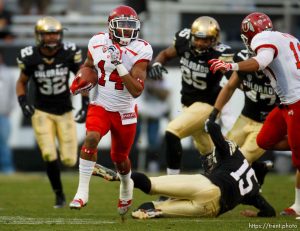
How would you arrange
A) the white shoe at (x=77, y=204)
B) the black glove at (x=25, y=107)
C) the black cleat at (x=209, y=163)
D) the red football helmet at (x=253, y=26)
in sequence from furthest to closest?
1. the black glove at (x=25, y=107)
2. the red football helmet at (x=253, y=26)
3. the black cleat at (x=209, y=163)
4. the white shoe at (x=77, y=204)

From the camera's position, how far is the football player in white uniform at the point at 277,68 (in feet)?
24.1

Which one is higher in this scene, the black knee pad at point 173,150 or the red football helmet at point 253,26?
the red football helmet at point 253,26

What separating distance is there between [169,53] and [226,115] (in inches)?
41.4

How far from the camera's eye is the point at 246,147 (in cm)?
888

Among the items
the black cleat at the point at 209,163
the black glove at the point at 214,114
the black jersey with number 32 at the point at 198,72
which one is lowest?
the black cleat at the point at 209,163

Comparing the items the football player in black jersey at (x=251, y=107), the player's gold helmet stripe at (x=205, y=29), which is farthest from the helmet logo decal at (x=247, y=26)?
the player's gold helmet stripe at (x=205, y=29)

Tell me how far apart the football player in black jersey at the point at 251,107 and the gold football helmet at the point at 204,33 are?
296 millimetres

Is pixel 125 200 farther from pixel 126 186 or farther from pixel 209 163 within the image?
pixel 209 163

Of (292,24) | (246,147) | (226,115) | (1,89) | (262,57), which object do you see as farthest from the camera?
(292,24)

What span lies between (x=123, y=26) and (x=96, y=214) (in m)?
1.81

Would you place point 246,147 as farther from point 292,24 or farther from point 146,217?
point 292,24

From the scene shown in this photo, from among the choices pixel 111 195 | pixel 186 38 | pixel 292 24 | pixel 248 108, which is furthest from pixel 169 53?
pixel 292 24

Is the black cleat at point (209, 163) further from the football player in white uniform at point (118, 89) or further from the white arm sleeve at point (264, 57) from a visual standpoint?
the white arm sleeve at point (264, 57)

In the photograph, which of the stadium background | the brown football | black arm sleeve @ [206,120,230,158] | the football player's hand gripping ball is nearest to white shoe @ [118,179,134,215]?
black arm sleeve @ [206,120,230,158]
